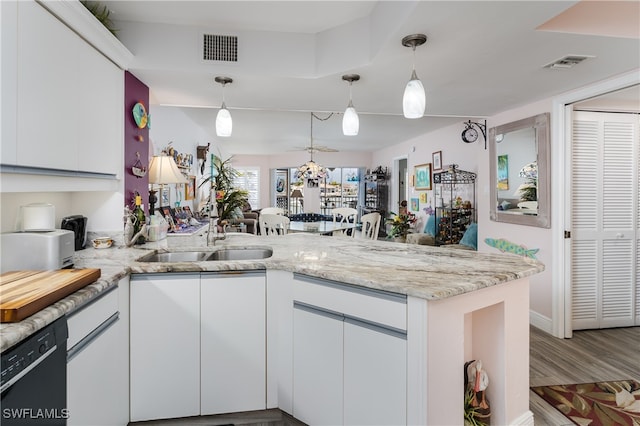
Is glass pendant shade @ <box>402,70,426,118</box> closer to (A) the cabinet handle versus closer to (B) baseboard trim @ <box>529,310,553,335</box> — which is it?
(A) the cabinet handle

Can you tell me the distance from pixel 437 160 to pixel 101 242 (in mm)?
4979

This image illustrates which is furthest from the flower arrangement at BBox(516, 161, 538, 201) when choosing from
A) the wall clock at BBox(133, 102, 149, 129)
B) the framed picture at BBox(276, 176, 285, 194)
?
the framed picture at BBox(276, 176, 285, 194)

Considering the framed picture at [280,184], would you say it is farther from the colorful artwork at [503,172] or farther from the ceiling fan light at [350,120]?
the ceiling fan light at [350,120]

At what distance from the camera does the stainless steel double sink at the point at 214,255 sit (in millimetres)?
2386

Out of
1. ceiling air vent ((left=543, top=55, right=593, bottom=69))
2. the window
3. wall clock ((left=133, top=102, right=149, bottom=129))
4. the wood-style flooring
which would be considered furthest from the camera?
the window

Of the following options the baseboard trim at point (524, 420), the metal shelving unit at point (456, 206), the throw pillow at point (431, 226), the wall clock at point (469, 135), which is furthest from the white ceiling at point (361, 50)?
the throw pillow at point (431, 226)

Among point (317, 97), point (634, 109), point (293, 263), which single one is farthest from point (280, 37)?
point (634, 109)

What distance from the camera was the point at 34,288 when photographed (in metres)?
1.31

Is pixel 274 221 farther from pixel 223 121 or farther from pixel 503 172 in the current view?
pixel 503 172

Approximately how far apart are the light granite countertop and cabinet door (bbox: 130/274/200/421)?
10cm

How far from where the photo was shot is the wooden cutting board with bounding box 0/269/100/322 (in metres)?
1.13

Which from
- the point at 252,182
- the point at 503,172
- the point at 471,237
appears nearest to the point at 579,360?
the point at 503,172

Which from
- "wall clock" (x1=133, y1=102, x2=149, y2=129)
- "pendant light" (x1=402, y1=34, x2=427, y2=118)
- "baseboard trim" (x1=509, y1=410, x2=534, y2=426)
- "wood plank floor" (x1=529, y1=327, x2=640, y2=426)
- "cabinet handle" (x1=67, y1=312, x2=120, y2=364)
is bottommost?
"wood plank floor" (x1=529, y1=327, x2=640, y2=426)

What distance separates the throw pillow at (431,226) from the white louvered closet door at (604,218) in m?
2.31
